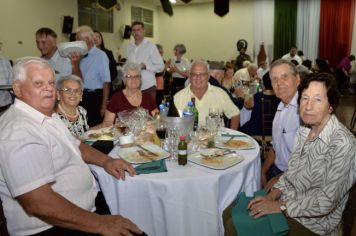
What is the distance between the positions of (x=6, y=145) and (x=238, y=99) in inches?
139

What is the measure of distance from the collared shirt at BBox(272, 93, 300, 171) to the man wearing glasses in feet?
2.68

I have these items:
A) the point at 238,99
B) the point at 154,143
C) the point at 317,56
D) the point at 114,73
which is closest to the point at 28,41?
the point at 114,73

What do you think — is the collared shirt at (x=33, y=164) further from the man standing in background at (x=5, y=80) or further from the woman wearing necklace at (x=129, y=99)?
the man standing in background at (x=5, y=80)

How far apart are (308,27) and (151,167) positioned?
→ 11.7 metres

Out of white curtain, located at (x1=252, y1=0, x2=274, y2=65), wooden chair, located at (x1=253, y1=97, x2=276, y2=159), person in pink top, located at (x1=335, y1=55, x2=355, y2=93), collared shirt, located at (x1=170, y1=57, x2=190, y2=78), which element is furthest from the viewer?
white curtain, located at (x1=252, y1=0, x2=274, y2=65)

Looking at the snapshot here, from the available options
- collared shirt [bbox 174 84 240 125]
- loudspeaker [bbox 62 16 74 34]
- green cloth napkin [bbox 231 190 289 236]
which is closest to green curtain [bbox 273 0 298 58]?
loudspeaker [bbox 62 16 74 34]

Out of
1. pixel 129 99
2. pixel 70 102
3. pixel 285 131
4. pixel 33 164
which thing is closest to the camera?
pixel 33 164

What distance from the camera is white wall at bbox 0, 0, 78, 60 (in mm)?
6766

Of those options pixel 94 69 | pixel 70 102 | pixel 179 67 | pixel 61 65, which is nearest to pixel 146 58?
pixel 94 69

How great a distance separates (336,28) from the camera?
11.4 metres

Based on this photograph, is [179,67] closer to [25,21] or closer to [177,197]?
[25,21]

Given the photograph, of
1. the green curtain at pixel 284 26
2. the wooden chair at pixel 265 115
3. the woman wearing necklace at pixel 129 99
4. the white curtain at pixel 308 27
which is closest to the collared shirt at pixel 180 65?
the wooden chair at pixel 265 115

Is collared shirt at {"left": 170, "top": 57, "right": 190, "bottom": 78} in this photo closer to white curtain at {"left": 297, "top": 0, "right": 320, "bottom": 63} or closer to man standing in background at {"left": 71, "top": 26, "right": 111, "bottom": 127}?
man standing in background at {"left": 71, "top": 26, "right": 111, "bottom": 127}

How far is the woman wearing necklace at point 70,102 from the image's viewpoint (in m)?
2.57
